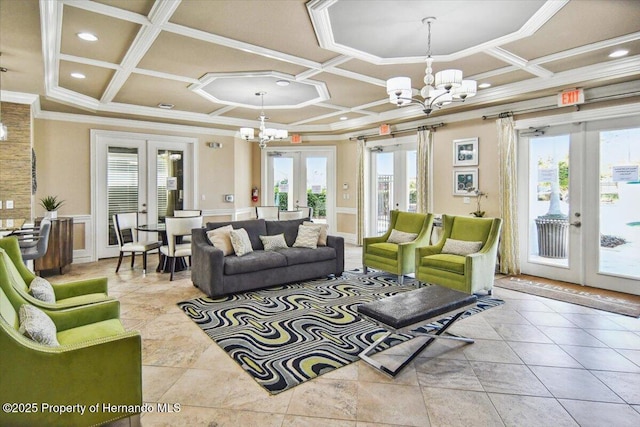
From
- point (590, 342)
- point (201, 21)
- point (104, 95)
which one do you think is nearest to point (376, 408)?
point (590, 342)

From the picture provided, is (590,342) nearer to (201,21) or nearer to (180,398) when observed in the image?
(180,398)

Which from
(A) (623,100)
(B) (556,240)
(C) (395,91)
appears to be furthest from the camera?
(B) (556,240)

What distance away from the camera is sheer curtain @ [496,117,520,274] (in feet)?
18.5

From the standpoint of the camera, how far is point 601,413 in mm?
2260

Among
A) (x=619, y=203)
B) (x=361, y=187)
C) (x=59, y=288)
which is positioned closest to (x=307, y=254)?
(x=59, y=288)

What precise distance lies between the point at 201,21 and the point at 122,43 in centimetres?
109

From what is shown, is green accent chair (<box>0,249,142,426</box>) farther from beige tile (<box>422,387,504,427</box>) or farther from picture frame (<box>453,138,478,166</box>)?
picture frame (<box>453,138,478,166</box>)

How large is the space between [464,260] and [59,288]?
422 cm

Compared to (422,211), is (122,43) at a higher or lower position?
higher

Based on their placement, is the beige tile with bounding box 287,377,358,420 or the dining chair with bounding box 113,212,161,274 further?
the dining chair with bounding box 113,212,161,274

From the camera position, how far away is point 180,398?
2420 millimetres

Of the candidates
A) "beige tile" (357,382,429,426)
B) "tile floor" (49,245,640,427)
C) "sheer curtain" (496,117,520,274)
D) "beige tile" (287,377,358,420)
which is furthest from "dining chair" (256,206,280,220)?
"beige tile" (357,382,429,426)

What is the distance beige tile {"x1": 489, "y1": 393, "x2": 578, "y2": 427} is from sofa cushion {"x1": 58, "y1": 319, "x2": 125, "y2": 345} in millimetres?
2498

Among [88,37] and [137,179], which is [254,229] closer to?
[88,37]
